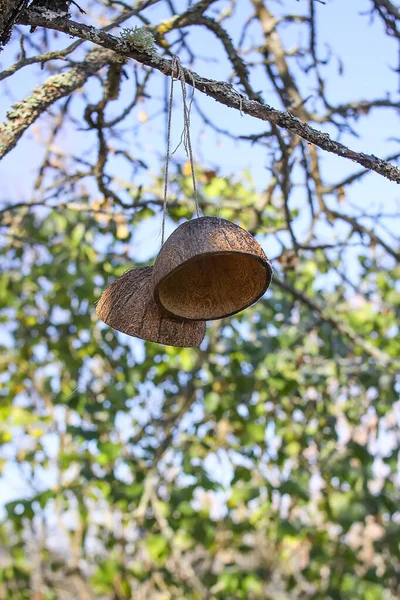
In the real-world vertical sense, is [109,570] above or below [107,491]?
below

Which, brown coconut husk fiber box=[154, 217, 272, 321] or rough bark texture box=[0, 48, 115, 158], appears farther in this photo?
rough bark texture box=[0, 48, 115, 158]

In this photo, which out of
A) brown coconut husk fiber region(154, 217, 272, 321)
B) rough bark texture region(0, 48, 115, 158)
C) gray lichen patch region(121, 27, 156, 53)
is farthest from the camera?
rough bark texture region(0, 48, 115, 158)

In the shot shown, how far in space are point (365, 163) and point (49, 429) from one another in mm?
3454

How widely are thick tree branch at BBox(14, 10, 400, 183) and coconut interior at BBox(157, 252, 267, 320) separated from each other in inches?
9.0

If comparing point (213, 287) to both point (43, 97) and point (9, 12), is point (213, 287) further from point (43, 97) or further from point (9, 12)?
point (43, 97)

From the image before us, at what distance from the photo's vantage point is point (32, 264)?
4180 millimetres

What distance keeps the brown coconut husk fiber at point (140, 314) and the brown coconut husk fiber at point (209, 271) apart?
3 cm

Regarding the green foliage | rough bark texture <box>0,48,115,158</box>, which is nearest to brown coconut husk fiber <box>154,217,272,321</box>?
rough bark texture <box>0,48,115,158</box>

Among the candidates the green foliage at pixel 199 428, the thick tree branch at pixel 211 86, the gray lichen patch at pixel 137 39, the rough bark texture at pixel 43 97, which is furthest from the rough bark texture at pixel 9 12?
the green foliage at pixel 199 428

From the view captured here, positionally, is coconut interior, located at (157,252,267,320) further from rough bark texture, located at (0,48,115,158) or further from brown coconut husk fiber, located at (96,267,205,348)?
rough bark texture, located at (0,48,115,158)

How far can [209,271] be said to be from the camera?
133 centimetres

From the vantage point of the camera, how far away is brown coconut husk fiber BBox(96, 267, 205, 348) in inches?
49.6

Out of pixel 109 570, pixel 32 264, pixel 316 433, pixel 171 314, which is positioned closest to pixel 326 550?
pixel 316 433

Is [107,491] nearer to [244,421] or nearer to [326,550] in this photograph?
[244,421]
